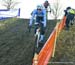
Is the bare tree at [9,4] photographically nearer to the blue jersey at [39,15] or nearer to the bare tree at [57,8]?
the bare tree at [57,8]

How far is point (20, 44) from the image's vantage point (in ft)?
56.4

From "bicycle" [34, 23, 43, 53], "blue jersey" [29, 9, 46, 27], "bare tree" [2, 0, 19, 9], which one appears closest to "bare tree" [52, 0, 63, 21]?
"bare tree" [2, 0, 19, 9]

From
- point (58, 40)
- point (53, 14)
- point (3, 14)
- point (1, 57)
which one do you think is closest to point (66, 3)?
point (53, 14)

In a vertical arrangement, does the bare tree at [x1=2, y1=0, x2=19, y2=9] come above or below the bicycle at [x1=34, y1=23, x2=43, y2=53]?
above

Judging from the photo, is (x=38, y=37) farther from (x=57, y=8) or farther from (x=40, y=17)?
(x=57, y=8)

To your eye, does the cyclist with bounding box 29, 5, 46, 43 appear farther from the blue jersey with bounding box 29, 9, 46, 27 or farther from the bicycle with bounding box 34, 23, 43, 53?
the bicycle with bounding box 34, 23, 43, 53

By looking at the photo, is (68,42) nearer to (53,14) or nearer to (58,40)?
(58,40)

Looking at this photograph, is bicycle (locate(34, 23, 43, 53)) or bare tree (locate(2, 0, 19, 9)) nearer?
bicycle (locate(34, 23, 43, 53))

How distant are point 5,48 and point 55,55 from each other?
3092 mm

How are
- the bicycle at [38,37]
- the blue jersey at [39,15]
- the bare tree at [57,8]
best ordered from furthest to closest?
1. the bare tree at [57,8]
2. the blue jersey at [39,15]
3. the bicycle at [38,37]

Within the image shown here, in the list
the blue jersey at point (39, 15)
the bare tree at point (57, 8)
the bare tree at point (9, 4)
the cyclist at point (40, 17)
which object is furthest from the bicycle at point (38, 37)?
the bare tree at point (57, 8)

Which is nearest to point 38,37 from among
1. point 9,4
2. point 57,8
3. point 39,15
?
point 39,15

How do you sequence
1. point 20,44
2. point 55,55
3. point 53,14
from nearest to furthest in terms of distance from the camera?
point 55,55, point 20,44, point 53,14

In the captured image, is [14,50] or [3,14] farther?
[3,14]
